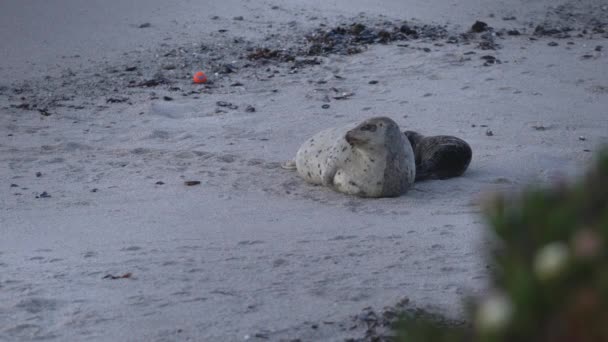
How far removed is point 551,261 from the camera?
1092mm

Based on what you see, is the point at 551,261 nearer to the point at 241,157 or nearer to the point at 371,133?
the point at 371,133

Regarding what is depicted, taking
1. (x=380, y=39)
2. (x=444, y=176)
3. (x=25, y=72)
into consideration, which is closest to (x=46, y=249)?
(x=444, y=176)

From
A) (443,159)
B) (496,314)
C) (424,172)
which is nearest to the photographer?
(496,314)

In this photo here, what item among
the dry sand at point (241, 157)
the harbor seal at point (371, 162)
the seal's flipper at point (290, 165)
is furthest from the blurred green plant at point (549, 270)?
the seal's flipper at point (290, 165)

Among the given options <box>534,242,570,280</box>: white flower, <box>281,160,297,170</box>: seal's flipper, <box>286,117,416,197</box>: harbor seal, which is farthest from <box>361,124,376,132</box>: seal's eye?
<box>534,242,570,280</box>: white flower

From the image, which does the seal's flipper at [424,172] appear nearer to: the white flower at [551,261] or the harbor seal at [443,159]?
the harbor seal at [443,159]

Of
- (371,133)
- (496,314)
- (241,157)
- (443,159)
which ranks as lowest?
(241,157)

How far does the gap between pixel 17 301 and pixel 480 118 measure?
5507 mm

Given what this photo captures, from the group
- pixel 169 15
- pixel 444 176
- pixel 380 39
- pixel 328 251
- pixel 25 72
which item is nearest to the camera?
pixel 328 251

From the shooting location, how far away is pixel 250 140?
8.05 metres

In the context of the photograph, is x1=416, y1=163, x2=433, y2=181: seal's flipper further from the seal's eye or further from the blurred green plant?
the blurred green plant

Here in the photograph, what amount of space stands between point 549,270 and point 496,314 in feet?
0.29

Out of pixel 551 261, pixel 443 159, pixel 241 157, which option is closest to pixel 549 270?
pixel 551 261

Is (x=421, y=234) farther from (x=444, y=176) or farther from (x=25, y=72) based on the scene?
(x=25, y=72)
